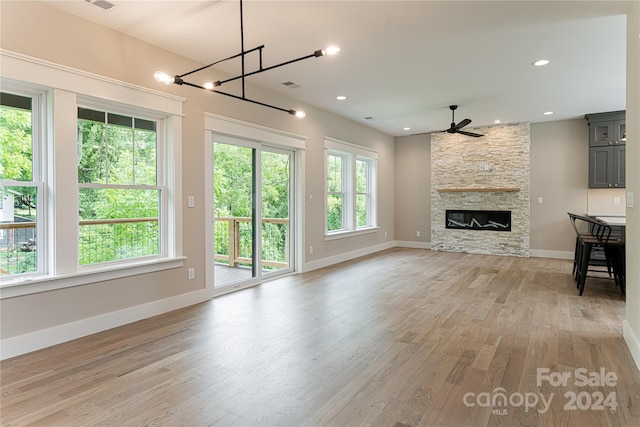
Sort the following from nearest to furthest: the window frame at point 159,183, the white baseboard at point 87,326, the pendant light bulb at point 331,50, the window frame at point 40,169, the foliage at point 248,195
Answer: the pendant light bulb at point 331,50 < the white baseboard at point 87,326 < the window frame at point 40,169 < the window frame at point 159,183 < the foliage at point 248,195

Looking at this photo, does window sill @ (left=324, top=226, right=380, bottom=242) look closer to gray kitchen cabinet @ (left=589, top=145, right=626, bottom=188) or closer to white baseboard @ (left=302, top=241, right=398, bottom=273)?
white baseboard @ (left=302, top=241, right=398, bottom=273)

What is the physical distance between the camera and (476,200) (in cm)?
809

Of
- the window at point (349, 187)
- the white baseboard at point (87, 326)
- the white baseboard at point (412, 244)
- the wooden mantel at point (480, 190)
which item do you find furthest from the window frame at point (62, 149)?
the white baseboard at point (412, 244)

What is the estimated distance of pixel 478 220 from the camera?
26.5 feet

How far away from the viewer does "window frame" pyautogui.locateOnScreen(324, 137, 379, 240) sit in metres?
6.67

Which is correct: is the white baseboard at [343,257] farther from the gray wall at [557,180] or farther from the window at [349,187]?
the gray wall at [557,180]

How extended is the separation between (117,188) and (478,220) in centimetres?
717

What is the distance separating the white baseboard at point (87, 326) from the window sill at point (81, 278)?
1.09 feet

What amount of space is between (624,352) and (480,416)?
1.71 m

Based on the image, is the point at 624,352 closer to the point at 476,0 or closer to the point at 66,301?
the point at 476,0

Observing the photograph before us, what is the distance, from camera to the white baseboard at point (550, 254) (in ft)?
24.0

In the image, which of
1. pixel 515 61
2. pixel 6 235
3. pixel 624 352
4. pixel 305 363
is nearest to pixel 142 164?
pixel 6 235

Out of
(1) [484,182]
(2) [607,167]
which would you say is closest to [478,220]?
(1) [484,182]

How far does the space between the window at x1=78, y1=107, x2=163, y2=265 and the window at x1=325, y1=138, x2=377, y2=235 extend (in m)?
3.39
